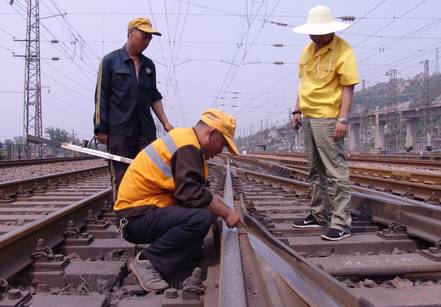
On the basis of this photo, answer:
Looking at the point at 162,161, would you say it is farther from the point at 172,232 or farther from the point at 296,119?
the point at 296,119

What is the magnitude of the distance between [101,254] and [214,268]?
94cm

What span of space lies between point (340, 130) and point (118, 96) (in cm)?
186

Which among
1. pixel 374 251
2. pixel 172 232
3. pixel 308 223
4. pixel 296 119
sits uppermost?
pixel 296 119

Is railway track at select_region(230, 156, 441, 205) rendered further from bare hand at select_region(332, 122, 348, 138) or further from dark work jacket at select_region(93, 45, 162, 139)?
dark work jacket at select_region(93, 45, 162, 139)

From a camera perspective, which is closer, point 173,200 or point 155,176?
point 155,176

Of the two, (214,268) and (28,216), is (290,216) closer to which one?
(214,268)

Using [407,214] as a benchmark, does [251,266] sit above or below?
below

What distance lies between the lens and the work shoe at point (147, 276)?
255 cm

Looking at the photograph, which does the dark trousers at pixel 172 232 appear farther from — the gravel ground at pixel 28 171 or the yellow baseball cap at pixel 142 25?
the gravel ground at pixel 28 171

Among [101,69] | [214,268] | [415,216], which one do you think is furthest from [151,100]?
[415,216]

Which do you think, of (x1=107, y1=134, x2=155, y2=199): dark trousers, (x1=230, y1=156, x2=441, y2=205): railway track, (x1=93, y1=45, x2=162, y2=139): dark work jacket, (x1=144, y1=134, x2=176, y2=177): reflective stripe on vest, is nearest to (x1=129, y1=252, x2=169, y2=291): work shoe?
(x1=144, y1=134, x2=176, y2=177): reflective stripe on vest

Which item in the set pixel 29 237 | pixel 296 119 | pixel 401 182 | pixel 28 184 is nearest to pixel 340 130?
pixel 296 119

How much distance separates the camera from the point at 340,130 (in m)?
3.88

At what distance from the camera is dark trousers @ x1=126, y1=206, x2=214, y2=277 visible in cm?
276
